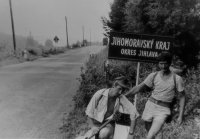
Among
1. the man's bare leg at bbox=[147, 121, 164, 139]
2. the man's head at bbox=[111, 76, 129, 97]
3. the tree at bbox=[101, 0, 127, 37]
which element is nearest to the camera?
the man's head at bbox=[111, 76, 129, 97]

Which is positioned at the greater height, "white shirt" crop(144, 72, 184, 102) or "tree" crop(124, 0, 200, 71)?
"tree" crop(124, 0, 200, 71)

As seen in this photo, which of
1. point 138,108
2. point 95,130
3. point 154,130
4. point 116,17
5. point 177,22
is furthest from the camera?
point 116,17

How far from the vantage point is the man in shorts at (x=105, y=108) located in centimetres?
315

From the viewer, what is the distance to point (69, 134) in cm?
523

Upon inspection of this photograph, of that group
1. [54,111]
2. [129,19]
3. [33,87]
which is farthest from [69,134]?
[129,19]

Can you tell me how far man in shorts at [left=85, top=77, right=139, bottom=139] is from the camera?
3146 millimetres

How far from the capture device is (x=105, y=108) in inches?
126

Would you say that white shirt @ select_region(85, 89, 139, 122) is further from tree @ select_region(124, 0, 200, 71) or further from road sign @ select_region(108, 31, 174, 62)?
tree @ select_region(124, 0, 200, 71)

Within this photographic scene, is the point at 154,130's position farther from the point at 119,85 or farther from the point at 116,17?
the point at 116,17

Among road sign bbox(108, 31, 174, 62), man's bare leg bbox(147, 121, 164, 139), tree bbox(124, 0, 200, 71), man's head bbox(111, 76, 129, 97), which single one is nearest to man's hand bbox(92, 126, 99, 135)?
man's head bbox(111, 76, 129, 97)

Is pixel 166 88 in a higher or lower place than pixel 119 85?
lower

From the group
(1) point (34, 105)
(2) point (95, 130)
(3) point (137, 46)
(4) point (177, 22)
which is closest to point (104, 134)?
(2) point (95, 130)

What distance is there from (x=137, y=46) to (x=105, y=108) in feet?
8.11

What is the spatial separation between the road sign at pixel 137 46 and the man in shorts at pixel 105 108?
7.39 feet
